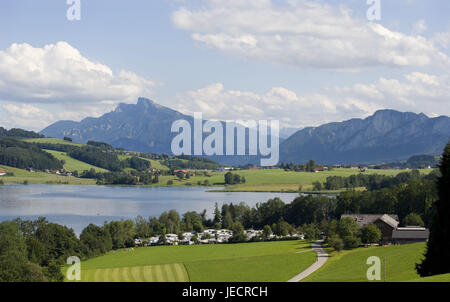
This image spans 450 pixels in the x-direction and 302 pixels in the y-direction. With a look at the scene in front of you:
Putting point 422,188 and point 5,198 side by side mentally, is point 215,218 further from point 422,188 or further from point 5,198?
point 5,198

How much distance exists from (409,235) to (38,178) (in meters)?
148

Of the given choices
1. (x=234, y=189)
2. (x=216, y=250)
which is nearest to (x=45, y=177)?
(x=234, y=189)

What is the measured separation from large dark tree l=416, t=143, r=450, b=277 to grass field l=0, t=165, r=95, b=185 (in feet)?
505

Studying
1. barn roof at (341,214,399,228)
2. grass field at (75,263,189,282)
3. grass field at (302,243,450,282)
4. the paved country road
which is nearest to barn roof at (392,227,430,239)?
barn roof at (341,214,399,228)

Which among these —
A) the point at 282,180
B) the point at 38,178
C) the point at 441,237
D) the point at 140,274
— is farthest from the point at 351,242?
the point at 38,178

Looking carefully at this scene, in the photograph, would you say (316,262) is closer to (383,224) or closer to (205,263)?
(205,263)

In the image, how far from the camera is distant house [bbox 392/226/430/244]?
157ft

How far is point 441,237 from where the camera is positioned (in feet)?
80.7

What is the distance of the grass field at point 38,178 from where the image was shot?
537 ft

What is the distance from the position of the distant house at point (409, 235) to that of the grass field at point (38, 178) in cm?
13755

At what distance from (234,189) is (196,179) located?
34.7 meters

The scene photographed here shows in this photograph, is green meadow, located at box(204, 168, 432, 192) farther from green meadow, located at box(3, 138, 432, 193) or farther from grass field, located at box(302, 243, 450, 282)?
grass field, located at box(302, 243, 450, 282)

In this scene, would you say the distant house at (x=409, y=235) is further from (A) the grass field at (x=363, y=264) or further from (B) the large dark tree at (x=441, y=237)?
(B) the large dark tree at (x=441, y=237)

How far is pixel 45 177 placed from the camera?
575 feet
